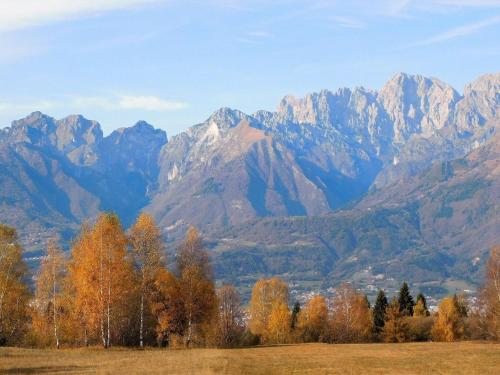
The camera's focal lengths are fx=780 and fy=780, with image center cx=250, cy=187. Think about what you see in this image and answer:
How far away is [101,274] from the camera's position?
82.8 metres

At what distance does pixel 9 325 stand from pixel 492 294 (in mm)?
61551

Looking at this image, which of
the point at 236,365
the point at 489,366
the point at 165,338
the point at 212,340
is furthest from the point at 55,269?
the point at 489,366

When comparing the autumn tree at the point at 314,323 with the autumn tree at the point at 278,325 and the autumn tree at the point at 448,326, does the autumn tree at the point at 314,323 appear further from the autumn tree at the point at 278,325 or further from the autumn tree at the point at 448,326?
the autumn tree at the point at 448,326

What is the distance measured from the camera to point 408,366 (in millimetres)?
66938

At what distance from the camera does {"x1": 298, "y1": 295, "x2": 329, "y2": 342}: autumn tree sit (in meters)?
132

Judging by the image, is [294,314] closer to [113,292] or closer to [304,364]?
[113,292]

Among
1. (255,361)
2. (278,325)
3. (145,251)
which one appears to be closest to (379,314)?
(278,325)

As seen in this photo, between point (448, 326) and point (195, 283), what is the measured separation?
59405 mm

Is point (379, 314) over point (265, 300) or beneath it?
beneath

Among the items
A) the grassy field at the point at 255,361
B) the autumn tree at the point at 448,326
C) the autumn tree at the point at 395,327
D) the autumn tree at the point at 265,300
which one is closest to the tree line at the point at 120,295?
the grassy field at the point at 255,361

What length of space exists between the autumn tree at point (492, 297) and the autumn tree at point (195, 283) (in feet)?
119

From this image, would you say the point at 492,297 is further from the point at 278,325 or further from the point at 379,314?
the point at 278,325

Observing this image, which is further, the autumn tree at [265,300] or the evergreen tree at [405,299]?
the evergreen tree at [405,299]

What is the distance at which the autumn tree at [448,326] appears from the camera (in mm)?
131750
